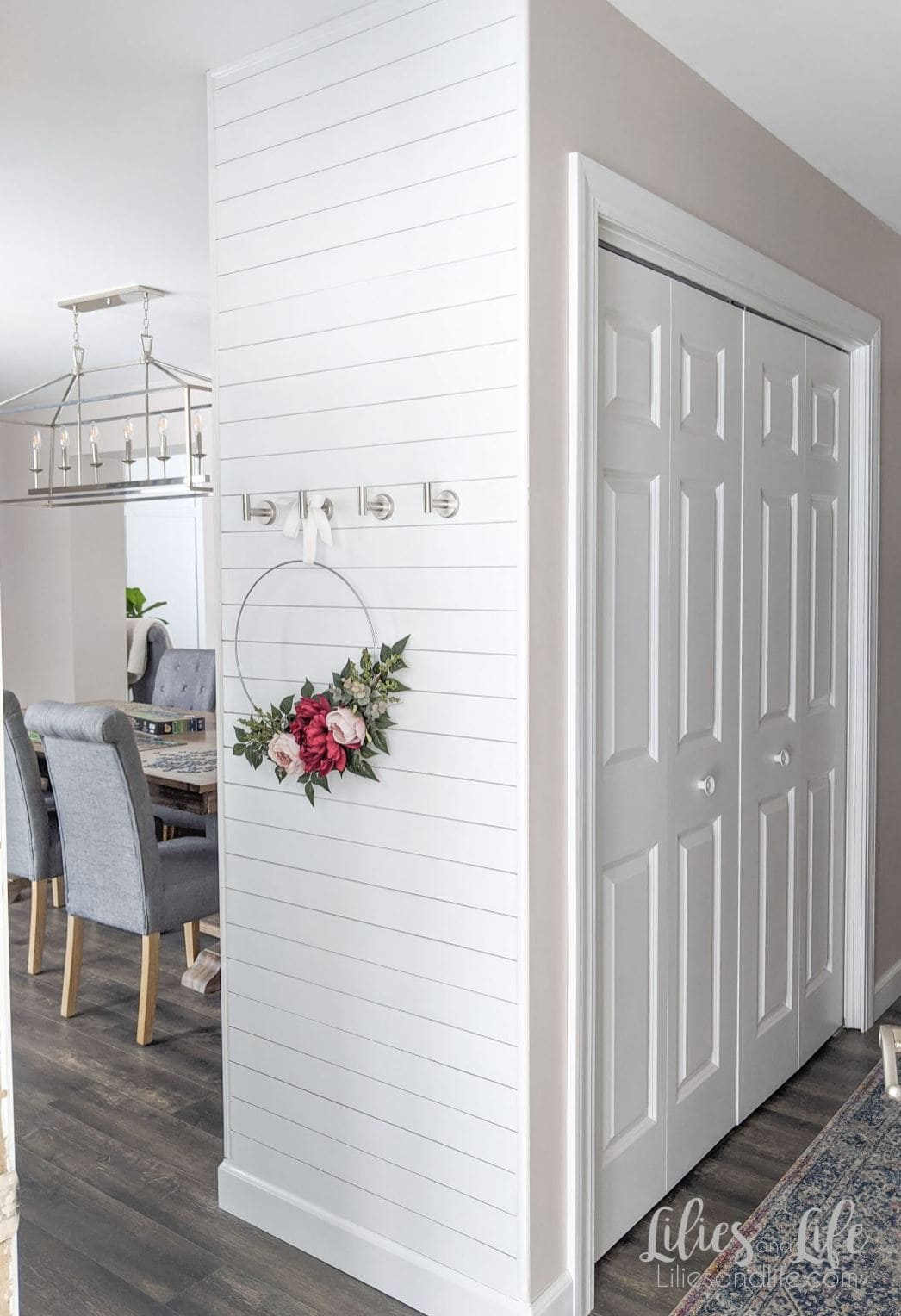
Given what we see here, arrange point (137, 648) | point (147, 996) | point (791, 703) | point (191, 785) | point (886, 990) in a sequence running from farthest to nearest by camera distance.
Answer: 1. point (137, 648)
2. point (191, 785)
3. point (886, 990)
4. point (147, 996)
5. point (791, 703)

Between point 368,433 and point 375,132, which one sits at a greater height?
point 375,132

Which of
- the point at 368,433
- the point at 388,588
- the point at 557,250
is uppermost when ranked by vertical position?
the point at 557,250

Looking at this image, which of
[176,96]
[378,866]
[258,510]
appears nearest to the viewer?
[378,866]

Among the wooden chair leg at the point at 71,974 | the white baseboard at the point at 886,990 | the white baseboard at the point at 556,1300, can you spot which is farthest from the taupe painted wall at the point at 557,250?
the wooden chair leg at the point at 71,974

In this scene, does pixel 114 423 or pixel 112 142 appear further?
pixel 114 423

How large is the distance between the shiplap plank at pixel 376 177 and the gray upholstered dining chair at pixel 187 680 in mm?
3496

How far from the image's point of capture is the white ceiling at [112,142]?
2.06 metres

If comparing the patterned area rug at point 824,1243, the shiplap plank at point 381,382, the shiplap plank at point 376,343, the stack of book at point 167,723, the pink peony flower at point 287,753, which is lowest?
the patterned area rug at point 824,1243

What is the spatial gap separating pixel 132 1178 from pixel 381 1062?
0.87m

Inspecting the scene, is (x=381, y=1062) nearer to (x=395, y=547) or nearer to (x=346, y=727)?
(x=346, y=727)

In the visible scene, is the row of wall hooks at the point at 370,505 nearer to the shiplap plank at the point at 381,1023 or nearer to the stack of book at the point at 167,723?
the shiplap plank at the point at 381,1023

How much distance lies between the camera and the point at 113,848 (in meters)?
3.38

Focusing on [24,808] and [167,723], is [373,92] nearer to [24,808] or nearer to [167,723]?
[24,808]

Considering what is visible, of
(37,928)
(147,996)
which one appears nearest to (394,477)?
(147,996)
